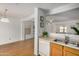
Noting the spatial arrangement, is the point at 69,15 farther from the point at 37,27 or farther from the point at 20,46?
the point at 20,46

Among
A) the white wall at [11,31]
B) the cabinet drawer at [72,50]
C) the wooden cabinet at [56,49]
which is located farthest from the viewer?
the white wall at [11,31]

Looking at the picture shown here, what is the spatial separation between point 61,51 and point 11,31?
49.7 inches

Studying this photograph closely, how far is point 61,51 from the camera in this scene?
1.71 m

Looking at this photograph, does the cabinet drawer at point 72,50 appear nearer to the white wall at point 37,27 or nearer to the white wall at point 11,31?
the white wall at point 37,27

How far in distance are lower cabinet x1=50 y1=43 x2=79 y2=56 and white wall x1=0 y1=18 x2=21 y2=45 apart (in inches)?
35.5

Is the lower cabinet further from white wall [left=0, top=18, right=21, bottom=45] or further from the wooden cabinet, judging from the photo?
white wall [left=0, top=18, right=21, bottom=45]

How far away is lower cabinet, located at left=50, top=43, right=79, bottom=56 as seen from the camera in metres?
1.52

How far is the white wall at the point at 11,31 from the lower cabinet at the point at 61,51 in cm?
90

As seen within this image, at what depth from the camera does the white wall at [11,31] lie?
2035 mm

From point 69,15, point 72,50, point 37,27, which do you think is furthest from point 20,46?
point 69,15

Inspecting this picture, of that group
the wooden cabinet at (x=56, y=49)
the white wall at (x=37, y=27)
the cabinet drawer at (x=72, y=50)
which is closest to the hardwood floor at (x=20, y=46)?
the white wall at (x=37, y=27)

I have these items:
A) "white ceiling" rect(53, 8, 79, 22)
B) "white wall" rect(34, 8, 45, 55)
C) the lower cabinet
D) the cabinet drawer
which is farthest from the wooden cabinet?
"white ceiling" rect(53, 8, 79, 22)

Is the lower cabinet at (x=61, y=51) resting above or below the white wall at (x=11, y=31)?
below

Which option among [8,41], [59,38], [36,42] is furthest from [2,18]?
[59,38]
